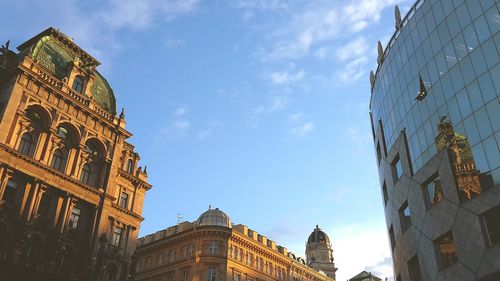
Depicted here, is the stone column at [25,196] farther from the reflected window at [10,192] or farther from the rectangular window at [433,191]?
the rectangular window at [433,191]

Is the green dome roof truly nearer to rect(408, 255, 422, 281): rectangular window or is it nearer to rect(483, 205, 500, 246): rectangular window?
rect(408, 255, 422, 281): rectangular window

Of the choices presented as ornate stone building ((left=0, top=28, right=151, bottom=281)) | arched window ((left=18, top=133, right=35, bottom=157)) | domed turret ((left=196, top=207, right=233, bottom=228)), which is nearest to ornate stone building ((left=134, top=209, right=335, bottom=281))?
domed turret ((left=196, top=207, right=233, bottom=228))

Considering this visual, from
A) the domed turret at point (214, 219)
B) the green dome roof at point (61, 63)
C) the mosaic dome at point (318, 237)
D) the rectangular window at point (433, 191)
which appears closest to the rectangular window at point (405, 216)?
the rectangular window at point (433, 191)

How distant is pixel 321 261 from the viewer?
130 metres

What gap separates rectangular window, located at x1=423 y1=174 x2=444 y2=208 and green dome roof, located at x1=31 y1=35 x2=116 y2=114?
103 ft

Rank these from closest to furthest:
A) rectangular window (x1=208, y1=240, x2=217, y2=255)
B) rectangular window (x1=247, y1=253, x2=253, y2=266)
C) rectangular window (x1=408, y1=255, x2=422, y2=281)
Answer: rectangular window (x1=408, y1=255, x2=422, y2=281), rectangular window (x1=208, y1=240, x2=217, y2=255), rectangular window (x1=247, y1=253, x2=253, y2=266)

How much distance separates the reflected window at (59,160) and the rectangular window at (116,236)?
800cm

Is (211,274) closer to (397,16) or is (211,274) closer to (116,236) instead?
(116,236)

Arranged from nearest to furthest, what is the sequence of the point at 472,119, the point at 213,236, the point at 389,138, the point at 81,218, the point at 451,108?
the point at 472,119, the point at 451,108, the point at 81,218, the point at 389,138, the point at 213,236

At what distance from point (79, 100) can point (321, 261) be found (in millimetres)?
100573

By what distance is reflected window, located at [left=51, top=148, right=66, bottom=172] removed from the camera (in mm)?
40528

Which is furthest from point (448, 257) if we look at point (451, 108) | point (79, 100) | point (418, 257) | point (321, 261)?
point (321, 261)

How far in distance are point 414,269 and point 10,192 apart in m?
35.9

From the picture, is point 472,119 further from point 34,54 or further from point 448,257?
point 34,54
